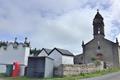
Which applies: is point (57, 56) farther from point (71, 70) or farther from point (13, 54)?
point (13, 54)

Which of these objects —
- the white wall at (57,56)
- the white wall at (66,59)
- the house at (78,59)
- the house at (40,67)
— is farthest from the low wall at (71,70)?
the house at (78,59)

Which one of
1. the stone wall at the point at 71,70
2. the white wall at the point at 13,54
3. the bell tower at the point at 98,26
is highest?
the bell tower at the point at 98,26

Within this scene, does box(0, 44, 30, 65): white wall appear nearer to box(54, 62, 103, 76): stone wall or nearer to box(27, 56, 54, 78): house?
box(27, 56, 54, 78): house

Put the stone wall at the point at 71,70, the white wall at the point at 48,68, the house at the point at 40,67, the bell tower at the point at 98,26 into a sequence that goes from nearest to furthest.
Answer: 1. the house at the point at 40,67
2. the white wall at the point at 48,68
3. the stone wall at the point at 71,70
4. the bell tower at the point at 98,26

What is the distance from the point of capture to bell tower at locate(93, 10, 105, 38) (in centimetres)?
5022

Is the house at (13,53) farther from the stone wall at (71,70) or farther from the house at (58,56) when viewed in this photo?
the stone wall at (71,70)

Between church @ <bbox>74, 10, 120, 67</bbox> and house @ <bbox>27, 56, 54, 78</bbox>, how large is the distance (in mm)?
21255

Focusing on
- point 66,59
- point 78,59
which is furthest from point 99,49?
point 66,59

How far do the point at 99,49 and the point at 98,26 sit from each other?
235 inches

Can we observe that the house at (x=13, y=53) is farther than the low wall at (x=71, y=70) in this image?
Yes

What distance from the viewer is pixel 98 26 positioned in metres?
50.6

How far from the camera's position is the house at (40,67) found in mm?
28578

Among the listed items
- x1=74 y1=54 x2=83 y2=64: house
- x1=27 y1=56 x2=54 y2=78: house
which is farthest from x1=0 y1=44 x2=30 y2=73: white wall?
x1=27 y1=56 x2=54 y2=78: house

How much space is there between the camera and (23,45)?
150 ft
